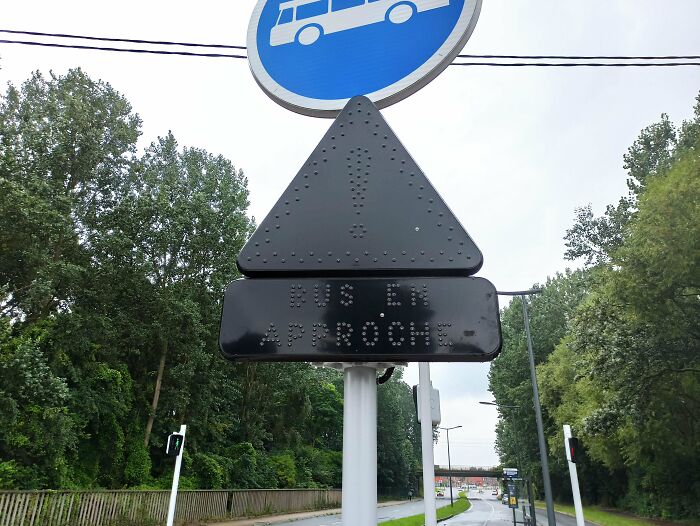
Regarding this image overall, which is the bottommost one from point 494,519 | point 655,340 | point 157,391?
point 494,519

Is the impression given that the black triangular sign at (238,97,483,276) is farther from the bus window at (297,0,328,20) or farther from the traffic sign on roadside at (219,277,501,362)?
the bus window at (297,0,328,20)

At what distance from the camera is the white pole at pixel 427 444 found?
620cm

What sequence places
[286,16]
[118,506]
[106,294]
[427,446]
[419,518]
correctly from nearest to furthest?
[286,16] < [427,446] < [118,506] < [106,294] < [419,518]

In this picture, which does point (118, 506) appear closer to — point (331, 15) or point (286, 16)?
point (286, 16)

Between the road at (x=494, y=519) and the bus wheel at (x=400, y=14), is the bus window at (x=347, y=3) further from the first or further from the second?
the road at (x=494, y=519)

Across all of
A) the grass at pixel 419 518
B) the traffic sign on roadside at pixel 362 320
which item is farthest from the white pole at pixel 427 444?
the grass at pixel 419 518

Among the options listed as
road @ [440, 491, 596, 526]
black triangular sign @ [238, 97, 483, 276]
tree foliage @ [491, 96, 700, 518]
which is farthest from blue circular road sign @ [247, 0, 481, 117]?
road @ [440, 491, 596, 526]

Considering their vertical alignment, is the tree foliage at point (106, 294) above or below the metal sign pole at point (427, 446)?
above

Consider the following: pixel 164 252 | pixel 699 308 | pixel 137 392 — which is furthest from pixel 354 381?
pixel 137 392

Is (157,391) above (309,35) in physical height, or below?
above

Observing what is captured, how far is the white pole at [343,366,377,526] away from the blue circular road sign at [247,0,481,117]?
1.08 metres

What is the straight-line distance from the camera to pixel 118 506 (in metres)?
17.2

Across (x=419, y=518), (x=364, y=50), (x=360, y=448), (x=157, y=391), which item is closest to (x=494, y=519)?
(x=419, y=518)

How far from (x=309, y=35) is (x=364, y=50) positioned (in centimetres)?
24
